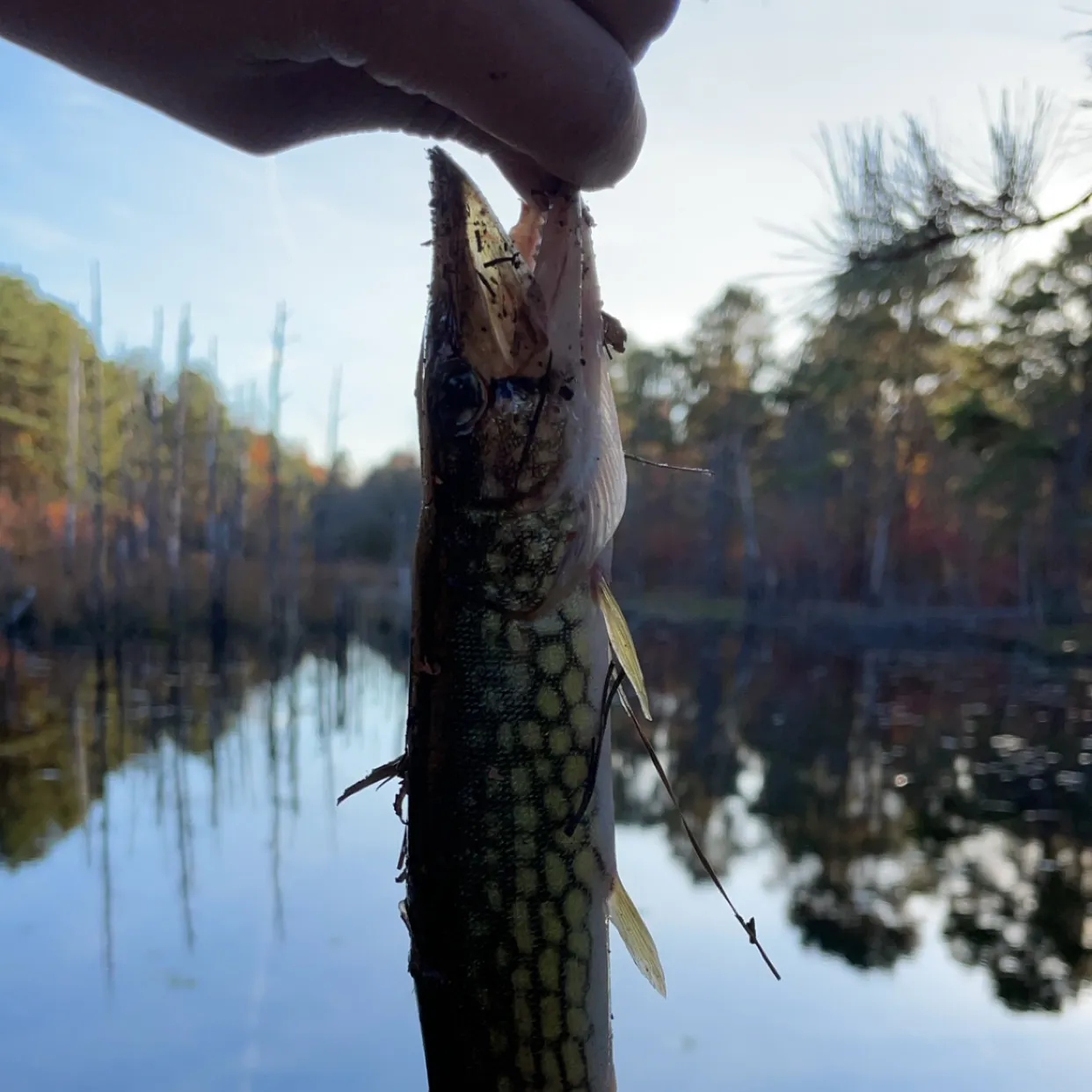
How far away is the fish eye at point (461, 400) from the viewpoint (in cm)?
136

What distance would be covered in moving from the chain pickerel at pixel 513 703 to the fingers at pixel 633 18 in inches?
10.8

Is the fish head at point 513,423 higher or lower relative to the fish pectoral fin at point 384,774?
higher

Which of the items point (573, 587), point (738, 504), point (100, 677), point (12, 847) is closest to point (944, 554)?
point (738, 504)

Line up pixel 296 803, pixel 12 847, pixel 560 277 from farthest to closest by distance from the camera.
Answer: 1. pixel 296 803
2. pixel 12 847
3. pixel 560 277

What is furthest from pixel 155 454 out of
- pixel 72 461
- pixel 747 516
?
pixel 747 516

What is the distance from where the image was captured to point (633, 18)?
1.12m

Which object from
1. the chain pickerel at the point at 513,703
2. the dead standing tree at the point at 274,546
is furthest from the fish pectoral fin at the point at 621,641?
the dead standing tree at the point at 274,546

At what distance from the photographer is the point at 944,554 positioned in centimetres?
2909

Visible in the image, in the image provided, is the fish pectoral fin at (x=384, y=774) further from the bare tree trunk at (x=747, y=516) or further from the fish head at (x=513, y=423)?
the bare tree trunk at (x=747, y=516)

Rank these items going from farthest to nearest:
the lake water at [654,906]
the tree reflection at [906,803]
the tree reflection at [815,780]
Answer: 1. the tree reflection at [815,780]
2. the tree reflection at [906,803]
3. the lake water at [654,906]

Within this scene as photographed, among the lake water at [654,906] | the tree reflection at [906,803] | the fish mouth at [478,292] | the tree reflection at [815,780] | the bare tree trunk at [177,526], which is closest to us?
the fish mouth at [478,292]

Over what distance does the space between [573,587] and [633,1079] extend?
3.66 metres

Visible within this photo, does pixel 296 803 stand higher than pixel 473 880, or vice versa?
pixel 473 880

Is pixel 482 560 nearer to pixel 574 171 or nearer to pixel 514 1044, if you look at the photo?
pixel 574 171
